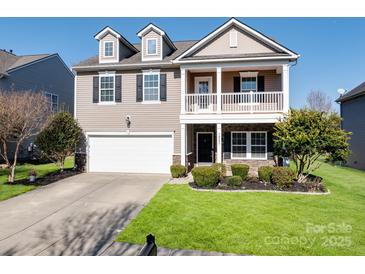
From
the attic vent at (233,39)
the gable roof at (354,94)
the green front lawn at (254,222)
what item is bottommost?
the green front lawn at (254,222)

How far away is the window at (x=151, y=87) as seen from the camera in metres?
14.5

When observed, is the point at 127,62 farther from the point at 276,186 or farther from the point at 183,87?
the point at 276,186

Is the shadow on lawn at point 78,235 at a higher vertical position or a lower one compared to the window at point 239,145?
lower

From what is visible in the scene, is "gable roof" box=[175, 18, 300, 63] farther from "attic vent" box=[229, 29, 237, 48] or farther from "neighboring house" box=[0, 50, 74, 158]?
"neighboring house" box=[0, 50, 74, 158]

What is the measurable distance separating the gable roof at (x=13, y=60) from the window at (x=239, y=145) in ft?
55.5

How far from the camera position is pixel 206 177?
1055 centimetres

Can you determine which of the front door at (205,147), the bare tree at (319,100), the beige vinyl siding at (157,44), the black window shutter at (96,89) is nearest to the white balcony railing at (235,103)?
the front door at (205,147)

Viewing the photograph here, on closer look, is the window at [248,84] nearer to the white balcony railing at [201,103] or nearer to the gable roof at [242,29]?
the white balcony railing at [201,103]

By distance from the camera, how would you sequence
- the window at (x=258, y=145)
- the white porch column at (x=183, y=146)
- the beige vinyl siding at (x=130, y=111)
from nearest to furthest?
the white porch column at (x=183, y=146) → the beige vinyl siding at (x=130, y=111) → the window at (x=258, y=145)

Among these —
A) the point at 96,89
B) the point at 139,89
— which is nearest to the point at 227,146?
the point at 139,89

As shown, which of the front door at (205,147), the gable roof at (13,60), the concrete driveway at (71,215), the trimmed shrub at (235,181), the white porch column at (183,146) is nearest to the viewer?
the concrete driveway at (71,215)

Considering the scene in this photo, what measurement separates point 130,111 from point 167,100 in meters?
2.36

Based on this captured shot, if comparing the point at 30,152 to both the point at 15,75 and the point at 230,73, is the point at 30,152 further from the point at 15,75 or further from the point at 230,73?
the point at 230,73

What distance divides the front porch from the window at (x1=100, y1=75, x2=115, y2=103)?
5112 millimetres
